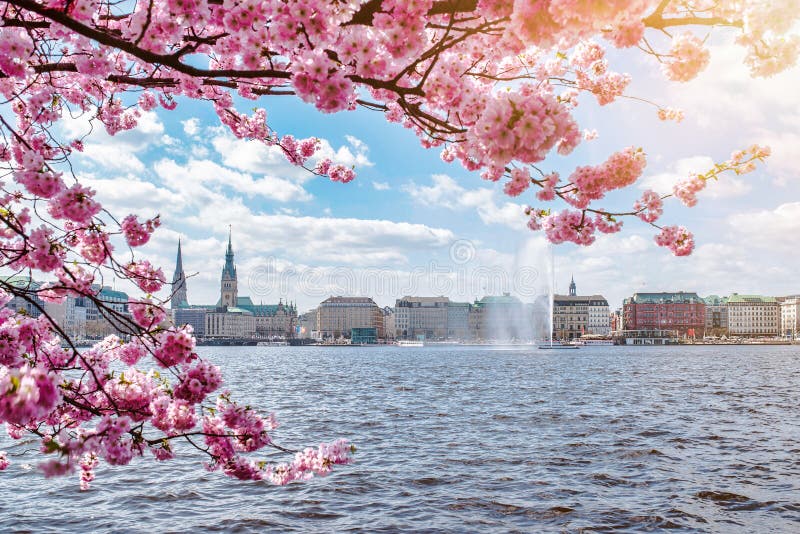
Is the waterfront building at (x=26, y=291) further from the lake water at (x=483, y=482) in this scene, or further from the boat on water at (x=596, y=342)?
the boat on water at (x=596, y=342)

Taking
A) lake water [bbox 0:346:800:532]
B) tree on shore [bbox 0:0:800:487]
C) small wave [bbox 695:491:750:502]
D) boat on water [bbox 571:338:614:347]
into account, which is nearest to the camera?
tree on shore [bbox 0:0:800:487]

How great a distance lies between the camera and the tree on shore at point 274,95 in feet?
13.1

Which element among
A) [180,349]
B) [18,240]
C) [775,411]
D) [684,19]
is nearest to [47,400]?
[180,349]

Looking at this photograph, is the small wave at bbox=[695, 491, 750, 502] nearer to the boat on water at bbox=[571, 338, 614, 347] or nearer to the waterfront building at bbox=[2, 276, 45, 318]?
the waterfront building at bbox=[2, 276, 45, 318]

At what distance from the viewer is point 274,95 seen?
6.36 m

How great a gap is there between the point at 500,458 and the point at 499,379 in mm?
30265

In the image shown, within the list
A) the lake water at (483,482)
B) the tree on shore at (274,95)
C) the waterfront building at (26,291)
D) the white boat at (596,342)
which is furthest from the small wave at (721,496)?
the white boat at (596,342)

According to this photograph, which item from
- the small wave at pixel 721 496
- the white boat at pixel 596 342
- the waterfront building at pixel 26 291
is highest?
the waterfront building at pixel 26 291

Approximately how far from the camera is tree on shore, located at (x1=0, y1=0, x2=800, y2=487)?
4008 millimetres

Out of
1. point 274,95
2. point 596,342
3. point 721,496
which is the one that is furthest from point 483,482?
point 596,342

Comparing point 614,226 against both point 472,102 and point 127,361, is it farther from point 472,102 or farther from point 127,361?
point 127,361

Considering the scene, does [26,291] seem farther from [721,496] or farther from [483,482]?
[721,496]

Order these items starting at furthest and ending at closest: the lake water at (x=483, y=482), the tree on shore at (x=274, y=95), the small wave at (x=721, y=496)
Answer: the small wave at (x=721, y=496)
the lake water at (x=483, y=482)
the tree on shore at (x=274, y=95)

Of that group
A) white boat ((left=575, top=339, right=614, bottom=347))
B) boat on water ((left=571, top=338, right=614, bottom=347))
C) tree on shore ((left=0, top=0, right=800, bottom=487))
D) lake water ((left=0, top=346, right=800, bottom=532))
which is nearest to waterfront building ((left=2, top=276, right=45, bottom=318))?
tree on shore ((left=0, top=0, right=800, bottom=487))
